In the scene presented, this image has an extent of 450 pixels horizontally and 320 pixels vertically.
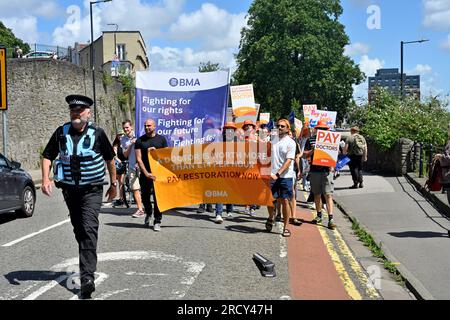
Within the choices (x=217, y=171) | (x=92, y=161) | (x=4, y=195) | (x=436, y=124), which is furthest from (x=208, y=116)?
(x=436, y=124)

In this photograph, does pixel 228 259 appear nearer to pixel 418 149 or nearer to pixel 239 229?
pixel 239 229

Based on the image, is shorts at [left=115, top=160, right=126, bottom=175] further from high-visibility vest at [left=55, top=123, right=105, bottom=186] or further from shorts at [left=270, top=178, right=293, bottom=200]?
high-visibility vest at [left=55, top=123, right=105, bottom=186]

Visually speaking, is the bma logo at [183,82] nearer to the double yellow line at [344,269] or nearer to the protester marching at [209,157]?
the protester marching at [209,157]

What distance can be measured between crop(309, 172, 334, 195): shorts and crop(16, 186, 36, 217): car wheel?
556cm

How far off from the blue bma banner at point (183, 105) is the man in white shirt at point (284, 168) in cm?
196

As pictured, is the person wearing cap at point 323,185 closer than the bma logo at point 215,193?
No

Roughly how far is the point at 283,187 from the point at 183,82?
124 inches

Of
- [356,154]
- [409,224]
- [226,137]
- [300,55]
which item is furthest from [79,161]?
[300,55]

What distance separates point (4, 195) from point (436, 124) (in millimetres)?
15091

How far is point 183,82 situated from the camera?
36.6 feet

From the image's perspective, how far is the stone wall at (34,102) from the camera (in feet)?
88.4

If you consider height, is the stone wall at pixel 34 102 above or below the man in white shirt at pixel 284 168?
above

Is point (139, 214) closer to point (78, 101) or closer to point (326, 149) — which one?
point (326, 149)

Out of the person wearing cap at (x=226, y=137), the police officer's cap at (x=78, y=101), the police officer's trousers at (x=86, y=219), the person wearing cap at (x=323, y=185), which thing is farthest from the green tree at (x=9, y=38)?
the police officer's trousers at (x=86, y=219)
